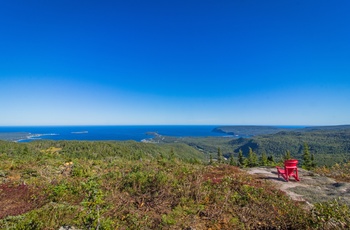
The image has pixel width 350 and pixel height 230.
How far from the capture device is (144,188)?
7105mm

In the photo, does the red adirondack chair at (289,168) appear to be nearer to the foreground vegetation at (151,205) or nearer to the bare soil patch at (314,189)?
the bare soil patch at (314,189)

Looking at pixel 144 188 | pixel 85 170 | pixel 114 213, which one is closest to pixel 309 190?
pixel 144 188

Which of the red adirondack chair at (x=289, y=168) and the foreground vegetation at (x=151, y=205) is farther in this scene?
the red adirondack chair at (x=289, y=168)

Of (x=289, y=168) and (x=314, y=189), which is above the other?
(x=289, y=168)

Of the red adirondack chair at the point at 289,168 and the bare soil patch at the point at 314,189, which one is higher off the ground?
the red adirondack chair at the point at 289,168

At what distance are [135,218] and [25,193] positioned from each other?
517 cm

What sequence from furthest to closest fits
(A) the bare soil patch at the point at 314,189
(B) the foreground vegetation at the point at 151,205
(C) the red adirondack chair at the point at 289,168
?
1. (C) the red adirondack chair at the point at 289,168
2. (A) the bare soil patch at the point at 314,189
3. (B) the foreground vegetation at the point at 151,205

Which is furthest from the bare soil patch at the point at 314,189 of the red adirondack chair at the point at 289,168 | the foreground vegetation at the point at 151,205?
the foreground vegetation at the point at 151,205

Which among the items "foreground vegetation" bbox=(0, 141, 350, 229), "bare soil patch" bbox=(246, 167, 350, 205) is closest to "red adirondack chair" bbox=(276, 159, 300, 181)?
"bare soil patch" bbox=(246, 167, 350, 205)

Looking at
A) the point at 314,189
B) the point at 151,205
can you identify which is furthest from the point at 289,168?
the point at 151,205

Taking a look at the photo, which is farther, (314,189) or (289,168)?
(289,168)

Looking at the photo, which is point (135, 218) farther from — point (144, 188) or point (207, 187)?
point (207, 187)

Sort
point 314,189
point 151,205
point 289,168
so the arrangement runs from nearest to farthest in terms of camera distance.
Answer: point 151,205, point 314,189, point 289,168

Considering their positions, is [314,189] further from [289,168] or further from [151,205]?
[151,205]
